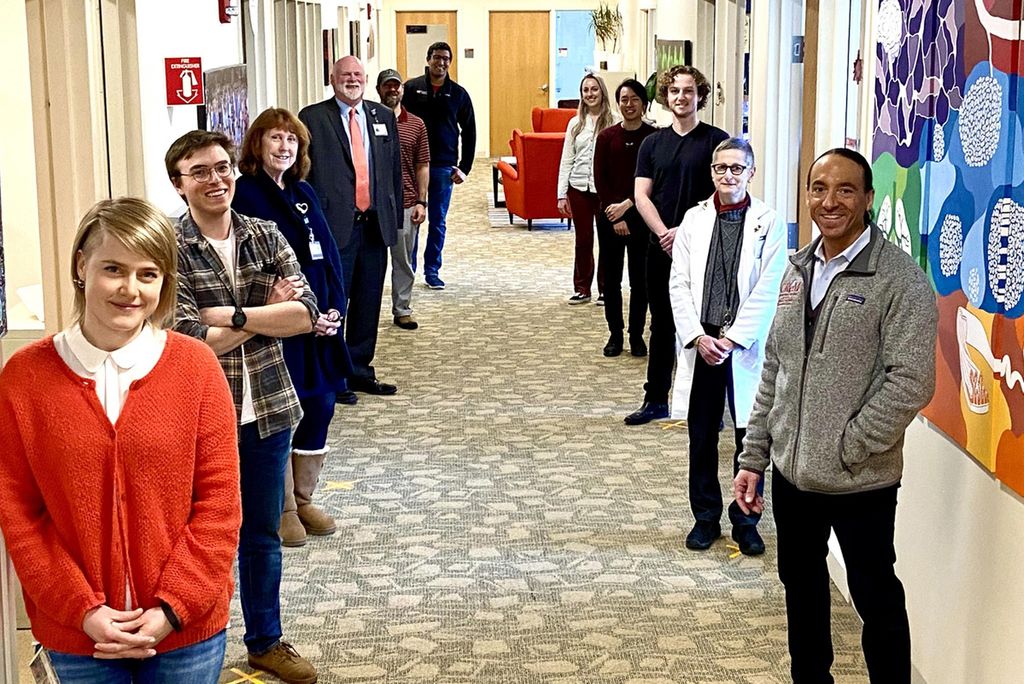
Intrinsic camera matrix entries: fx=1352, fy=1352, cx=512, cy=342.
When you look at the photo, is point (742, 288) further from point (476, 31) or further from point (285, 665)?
point (476, 31)

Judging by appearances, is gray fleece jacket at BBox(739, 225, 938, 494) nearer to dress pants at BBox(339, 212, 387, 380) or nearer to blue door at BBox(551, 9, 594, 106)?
dress pants at BBox(339, 212, 387, 380)

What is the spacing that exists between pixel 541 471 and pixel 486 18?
18950 millimetres

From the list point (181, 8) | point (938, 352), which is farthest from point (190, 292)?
point (181, 8)

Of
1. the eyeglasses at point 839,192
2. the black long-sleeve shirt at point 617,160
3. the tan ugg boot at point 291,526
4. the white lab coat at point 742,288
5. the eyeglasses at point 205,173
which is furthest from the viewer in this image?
the black long-sleeve shirt at point 617,160

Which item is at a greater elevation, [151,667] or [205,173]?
[205,173]

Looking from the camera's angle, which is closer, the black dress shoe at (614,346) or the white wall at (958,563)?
the white wall at (958,563)

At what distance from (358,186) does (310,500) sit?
2205 millimetres

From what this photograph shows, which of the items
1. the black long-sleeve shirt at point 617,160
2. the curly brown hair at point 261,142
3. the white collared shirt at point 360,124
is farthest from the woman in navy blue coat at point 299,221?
the black long-sleeve shirt at point 617,160

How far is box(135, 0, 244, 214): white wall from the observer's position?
18.6 feet

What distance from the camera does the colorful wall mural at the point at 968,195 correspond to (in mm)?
2953

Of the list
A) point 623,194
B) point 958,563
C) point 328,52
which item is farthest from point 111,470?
point 328,52

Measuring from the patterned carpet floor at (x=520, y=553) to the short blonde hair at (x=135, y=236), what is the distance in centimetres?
182

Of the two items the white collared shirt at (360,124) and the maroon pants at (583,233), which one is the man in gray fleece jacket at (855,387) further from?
the maroon pants at (583,233)

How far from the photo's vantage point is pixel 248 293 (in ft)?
12.4
